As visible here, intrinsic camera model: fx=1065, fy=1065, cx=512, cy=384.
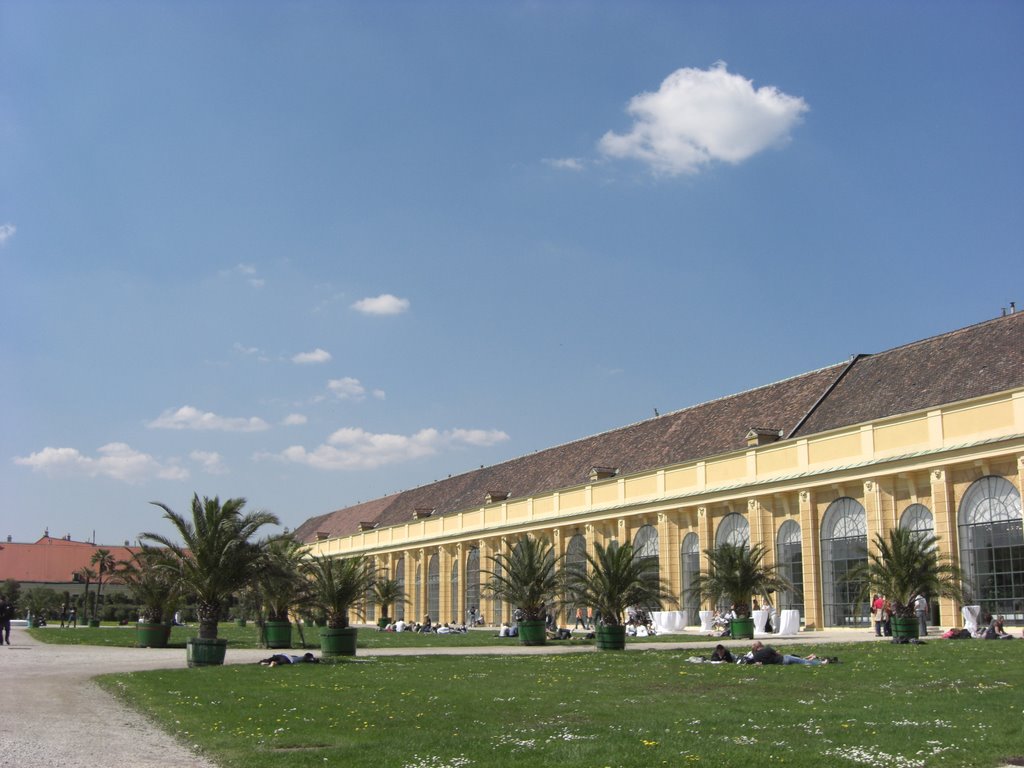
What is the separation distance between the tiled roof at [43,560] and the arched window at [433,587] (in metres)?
52.7

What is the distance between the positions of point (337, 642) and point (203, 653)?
436 cm

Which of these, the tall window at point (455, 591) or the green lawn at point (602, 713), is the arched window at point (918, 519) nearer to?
the green lawn at point (602, 713)

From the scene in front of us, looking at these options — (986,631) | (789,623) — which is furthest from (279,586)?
(986,631)

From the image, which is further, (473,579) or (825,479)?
(473,579)

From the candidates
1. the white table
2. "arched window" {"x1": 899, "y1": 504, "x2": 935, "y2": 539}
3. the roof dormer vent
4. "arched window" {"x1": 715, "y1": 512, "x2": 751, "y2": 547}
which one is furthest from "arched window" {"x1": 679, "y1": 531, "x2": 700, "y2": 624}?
"arched window" {"x1": 899, "y1": 504, "x2": 935, "y2": 539}

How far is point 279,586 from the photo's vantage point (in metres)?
30.9

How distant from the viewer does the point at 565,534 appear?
60156 millimetres

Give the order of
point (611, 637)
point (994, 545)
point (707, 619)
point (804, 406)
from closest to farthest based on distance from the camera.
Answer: point (611, 637), point (994, 545), point (707, 619), point (804, 406)

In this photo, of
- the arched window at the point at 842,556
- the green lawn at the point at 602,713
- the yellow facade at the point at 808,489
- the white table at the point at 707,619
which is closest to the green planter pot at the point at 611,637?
the green lawn at the point at 602,713

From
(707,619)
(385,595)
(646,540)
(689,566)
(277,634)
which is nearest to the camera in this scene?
(277,634)

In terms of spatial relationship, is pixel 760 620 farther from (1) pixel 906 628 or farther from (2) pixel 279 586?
(2) pixel 279 586

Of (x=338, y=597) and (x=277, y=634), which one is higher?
(x=338, y=597)

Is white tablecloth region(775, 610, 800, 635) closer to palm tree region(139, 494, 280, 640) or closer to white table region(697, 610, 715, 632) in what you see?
white table region(697, 610, 715, 632)

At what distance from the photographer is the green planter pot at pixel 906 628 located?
28906 millimetres
